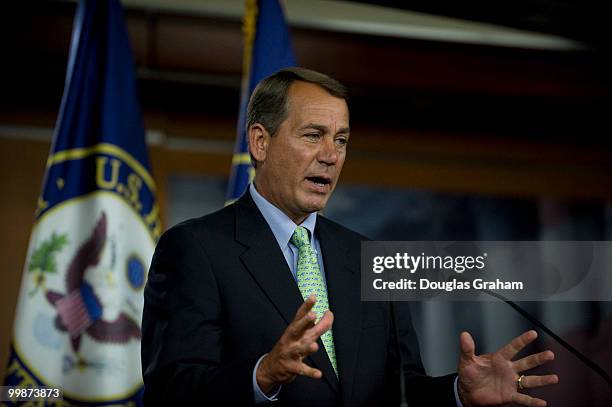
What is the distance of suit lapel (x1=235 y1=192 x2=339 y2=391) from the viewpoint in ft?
4.95

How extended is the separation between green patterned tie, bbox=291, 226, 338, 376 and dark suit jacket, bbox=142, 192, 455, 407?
0.06 feet

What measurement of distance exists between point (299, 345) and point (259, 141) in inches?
25.9

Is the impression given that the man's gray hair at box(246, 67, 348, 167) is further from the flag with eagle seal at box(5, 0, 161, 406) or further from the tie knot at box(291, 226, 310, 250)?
the flag with eagle seal at box(5, 0, 161, 406)

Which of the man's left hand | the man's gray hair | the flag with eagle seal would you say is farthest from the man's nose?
the flag with eagle seal

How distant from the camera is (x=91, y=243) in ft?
8.68

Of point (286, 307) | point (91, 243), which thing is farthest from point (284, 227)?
point (91, 243)

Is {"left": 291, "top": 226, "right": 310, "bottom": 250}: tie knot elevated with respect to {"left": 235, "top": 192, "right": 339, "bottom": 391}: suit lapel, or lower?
elevated

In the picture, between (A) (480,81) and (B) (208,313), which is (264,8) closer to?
(A) (480,81)

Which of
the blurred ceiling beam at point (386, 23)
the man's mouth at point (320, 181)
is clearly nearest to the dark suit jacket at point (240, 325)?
the man's mouth at point (320, 181)

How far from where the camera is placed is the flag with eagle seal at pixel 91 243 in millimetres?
2559

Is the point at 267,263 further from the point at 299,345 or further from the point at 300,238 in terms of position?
the point at 299,345

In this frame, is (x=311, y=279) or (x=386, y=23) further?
(x=386, y=23)

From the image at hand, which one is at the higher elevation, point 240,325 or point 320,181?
point 320,181

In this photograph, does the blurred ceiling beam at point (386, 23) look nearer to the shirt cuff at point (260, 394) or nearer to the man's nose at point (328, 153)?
the man's nose at point (328, 153)
